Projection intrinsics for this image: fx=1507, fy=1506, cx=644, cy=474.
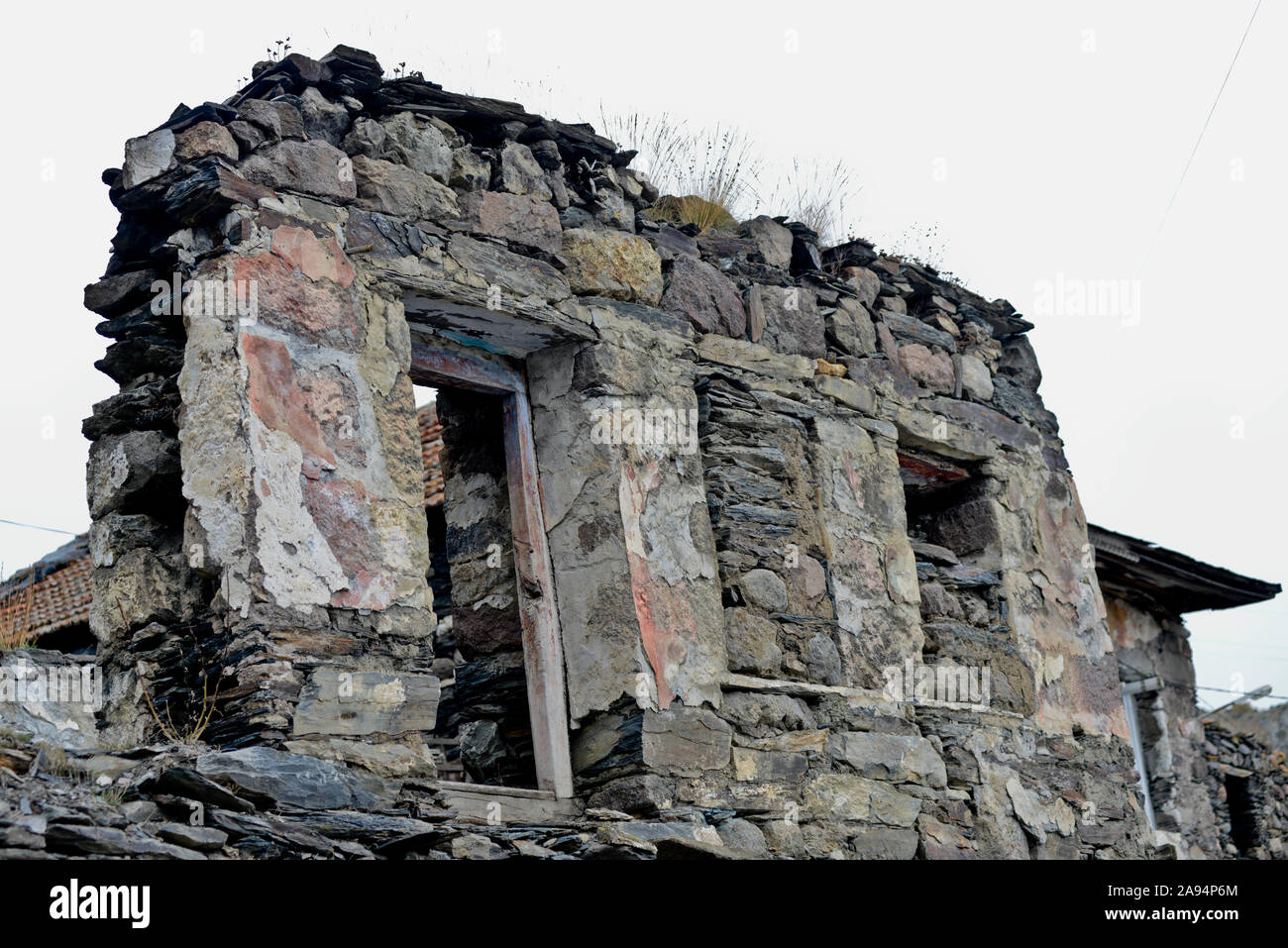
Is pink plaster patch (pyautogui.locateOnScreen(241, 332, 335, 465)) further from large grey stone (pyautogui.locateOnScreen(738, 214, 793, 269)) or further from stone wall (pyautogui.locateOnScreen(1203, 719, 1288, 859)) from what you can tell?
stone wall (pyautogui.locateOnScreen(1203, 719, 1288, 859))

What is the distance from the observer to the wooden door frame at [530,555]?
4.97 m

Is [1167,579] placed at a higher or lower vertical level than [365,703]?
higher

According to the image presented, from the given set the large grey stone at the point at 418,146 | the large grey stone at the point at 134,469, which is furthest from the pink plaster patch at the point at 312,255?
the large grey stone at the point at 134,469

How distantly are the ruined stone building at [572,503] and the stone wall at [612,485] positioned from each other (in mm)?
13

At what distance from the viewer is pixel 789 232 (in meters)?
6.32

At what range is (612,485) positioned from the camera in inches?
203

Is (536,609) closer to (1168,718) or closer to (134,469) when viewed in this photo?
(134,469)

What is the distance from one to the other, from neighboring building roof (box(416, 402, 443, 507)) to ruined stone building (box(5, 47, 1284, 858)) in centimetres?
304

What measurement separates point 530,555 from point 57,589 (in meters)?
7.66

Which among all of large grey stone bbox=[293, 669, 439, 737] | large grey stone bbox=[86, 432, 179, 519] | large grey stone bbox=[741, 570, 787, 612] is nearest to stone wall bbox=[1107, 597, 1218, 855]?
large grey stone bbox=[741, 570, 787, 612]

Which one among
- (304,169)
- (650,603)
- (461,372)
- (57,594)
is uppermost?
(57,594)

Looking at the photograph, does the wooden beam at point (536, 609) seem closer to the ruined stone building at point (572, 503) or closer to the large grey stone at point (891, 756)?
the ruined stone building at point (572, 503)

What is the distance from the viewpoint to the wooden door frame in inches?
196

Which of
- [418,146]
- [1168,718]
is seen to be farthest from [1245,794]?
[418,146]
